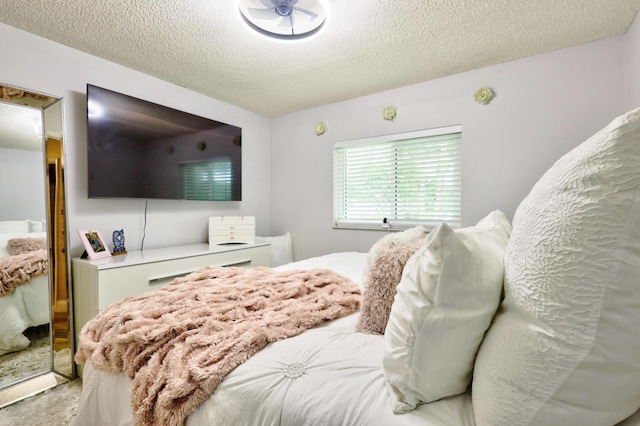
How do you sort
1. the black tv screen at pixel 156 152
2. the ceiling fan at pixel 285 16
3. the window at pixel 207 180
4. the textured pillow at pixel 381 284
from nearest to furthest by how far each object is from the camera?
the textured pillow at pixel 381 284 → the ceiling fan at pixel 285 16 → the black tv screen at pixel 156 152 → the window at pixel 207 180

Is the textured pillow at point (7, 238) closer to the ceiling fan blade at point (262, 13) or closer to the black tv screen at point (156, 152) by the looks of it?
the black tv screen at point (156, 152)

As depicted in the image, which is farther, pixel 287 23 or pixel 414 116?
pixel 414 116

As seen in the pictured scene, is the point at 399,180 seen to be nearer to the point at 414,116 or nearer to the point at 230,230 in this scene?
the point at 414,116

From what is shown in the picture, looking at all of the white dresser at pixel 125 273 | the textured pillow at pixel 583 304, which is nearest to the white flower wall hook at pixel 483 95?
the textured pillow at pixel 583 304

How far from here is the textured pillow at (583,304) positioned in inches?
19.9

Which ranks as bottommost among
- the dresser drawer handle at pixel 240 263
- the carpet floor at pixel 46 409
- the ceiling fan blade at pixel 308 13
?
the carpet floor at pixel 46 409

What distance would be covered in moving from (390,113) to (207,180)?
1.97 meters

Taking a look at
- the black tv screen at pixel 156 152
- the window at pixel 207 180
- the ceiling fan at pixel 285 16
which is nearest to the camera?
the ceiling fan at pixel 285 16

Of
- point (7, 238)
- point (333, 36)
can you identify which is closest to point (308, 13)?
point (333, 36)

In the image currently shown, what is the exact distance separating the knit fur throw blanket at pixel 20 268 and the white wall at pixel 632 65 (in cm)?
403

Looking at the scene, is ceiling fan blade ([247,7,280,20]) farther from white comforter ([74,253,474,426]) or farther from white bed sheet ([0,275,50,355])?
white bed sheet ([0,275,50,355])

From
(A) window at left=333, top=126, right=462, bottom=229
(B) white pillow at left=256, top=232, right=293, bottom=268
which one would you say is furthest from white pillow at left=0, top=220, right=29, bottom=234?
(A) window at left=333, top=126, right=462, bottom=229

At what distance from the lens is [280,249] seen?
3533 millimetres

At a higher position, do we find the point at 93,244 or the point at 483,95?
the point at 483,95
